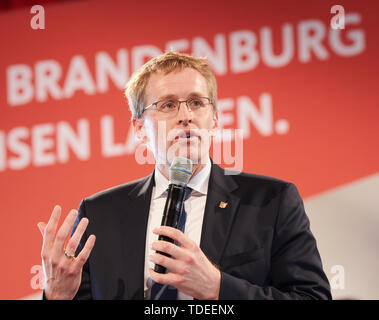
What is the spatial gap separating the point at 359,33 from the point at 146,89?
62.5 inches

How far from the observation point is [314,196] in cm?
281

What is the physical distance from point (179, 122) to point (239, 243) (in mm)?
536

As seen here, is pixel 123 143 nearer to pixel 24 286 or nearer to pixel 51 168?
pixel 51 168

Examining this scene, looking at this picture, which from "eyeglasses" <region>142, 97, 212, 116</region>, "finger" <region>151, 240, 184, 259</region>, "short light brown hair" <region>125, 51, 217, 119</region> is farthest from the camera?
"short light brown hair" <region>125, 51, 217, 119</region>

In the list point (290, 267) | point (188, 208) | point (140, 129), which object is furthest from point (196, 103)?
point (290, 267)

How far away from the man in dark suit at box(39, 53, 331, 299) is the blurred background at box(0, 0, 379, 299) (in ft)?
2.78

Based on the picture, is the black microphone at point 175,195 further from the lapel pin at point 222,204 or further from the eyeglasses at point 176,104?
the eyeglasses at point 176,104

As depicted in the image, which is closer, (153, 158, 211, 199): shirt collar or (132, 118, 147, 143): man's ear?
(153, 158, 211, 199): shirt collar

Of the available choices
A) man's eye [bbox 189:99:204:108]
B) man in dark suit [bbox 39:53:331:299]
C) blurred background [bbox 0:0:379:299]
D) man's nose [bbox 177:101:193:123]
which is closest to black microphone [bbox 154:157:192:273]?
man in dark suit [bbox 39:53:331:299]

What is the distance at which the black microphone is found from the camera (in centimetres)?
133

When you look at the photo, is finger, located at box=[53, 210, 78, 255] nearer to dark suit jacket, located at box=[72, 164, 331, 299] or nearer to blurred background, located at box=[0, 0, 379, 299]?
dark suit jacket, located at box=[72, 164, 331, 299]

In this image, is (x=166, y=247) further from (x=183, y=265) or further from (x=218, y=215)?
(x=218, y=215)

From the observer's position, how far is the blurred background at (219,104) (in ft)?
9.16
